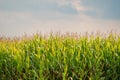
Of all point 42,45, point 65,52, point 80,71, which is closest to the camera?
point 80,71

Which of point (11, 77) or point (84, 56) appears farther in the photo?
point (11, 77)

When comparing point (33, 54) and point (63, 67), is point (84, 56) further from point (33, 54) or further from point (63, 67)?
point (33, 54)

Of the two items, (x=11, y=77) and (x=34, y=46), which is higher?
(x=34, y=46)

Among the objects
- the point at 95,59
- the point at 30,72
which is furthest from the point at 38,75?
the point at 95,59

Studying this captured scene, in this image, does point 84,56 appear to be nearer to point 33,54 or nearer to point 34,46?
point 33,54

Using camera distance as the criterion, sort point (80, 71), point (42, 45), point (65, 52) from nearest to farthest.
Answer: point (80, 71) < point (65, 52) < point (42, 45)

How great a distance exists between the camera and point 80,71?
8.17 meters

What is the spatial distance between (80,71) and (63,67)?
43cm

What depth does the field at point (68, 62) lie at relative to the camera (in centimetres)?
823

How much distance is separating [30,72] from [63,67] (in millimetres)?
928

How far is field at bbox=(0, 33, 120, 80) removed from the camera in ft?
27.0

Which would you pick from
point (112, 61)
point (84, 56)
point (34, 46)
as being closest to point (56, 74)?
point (84, 56)

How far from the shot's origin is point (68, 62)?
8.41 metres

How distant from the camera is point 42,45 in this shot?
400 inches
